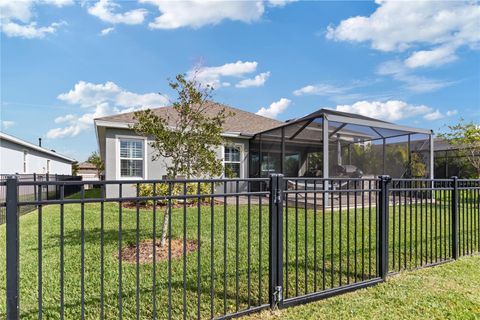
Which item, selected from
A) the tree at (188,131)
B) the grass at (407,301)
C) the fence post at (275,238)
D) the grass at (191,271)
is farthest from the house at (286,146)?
the fence post at (275,238)

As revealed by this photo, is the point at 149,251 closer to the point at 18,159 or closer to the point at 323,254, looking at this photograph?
the point at 323,254

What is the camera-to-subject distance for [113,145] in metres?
10.8

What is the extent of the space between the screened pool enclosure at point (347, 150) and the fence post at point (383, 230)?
22.0ft

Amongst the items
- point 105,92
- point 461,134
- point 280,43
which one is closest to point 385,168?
point 461,134

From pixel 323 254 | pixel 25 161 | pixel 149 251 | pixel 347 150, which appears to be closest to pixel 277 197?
pixel 323 254

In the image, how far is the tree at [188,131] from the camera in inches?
202

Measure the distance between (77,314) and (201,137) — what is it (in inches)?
127

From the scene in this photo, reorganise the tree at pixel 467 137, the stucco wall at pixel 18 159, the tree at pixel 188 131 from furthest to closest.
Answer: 1. the stucco wall at pixel 18 159
2. the tree at pixel 467 137
3. the tree at pixel 188 131

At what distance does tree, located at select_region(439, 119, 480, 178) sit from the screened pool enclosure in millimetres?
2427

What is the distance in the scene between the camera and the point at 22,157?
20.4 meters

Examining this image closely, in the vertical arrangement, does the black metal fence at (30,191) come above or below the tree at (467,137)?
below

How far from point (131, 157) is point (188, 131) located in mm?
6654

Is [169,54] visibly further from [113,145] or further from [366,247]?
[366,247]

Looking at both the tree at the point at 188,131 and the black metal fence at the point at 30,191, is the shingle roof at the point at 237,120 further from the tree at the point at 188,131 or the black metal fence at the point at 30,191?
the tree at the point at 188,131
